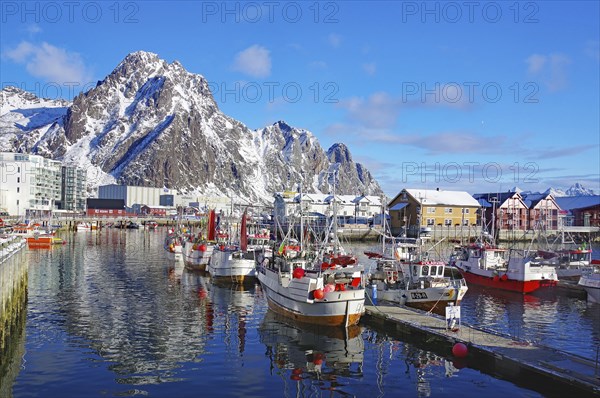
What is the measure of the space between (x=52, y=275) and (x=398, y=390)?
2052 inches

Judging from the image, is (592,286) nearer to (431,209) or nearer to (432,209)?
(431,209)

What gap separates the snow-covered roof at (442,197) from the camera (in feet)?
475

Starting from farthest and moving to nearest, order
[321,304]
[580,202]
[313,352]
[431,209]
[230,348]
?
[580,202], [431,209], [321,304], [230,348], [313,352]

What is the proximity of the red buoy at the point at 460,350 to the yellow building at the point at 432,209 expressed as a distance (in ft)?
364

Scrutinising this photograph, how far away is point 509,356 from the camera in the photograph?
28.7 meters

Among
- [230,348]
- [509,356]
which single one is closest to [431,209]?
[230,348]

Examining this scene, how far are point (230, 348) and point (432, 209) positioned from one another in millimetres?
116932

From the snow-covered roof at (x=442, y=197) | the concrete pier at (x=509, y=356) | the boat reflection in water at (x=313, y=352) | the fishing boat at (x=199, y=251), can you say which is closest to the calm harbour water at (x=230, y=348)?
the boat reflection in water at (x=313, y=352)

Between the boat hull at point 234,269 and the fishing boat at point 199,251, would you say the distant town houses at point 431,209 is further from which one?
the boat hull at point 234,269

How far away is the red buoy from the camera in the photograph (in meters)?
30.9

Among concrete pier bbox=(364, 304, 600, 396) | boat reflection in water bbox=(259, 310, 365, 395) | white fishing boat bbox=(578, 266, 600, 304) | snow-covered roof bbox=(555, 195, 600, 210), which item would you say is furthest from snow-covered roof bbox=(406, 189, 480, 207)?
boat reflection in water bbox=(259, 310, 365, 395)

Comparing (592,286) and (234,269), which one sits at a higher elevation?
(234,269)

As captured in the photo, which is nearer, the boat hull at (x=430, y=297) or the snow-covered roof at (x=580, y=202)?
the boat hull at (x=430, y=297)

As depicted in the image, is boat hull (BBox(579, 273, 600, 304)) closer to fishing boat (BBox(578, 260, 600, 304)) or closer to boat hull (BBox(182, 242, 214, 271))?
fishing boat (BBox(578, 260, 600, 304))
